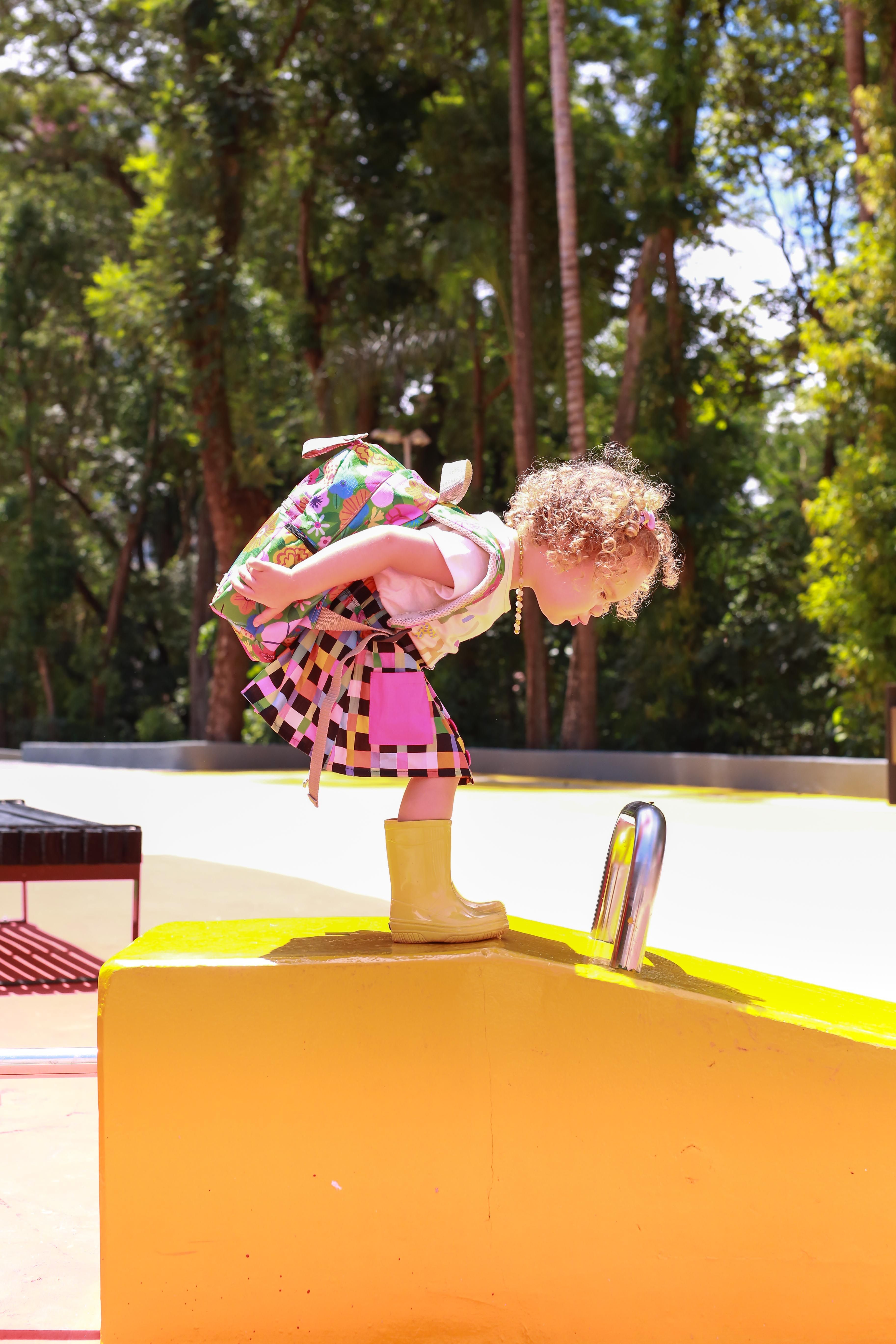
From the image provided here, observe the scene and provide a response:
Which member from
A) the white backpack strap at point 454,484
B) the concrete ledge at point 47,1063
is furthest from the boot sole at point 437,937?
the white backpack strap at point 454,484

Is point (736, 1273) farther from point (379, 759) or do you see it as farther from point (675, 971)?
point (379, 759)

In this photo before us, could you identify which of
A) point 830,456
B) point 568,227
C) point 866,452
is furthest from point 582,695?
point 830,456

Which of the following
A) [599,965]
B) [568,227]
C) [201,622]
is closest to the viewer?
[599,965]

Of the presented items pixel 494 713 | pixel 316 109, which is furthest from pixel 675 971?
pixel 316 109

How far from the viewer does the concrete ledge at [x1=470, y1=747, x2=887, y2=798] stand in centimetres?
1283

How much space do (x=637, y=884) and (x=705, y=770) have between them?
12.7 metres

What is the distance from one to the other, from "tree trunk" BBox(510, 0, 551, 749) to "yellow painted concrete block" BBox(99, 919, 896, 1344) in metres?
16.9

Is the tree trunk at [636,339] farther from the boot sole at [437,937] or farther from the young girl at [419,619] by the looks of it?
the boot sole at [437,937]

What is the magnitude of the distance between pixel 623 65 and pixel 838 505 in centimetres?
1463

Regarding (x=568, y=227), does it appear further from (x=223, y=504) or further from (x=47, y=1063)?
(x=47, y=1063)

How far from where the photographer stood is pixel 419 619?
229 centimetres

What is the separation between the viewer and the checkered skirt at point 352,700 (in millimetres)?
2289

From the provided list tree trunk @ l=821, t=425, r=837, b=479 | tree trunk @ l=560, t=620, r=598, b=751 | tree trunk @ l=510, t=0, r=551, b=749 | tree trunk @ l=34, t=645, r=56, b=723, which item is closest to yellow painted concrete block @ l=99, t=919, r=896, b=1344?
tree trunk @ l=560, t=620, r=598, b=751

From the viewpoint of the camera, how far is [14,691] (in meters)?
35.7
